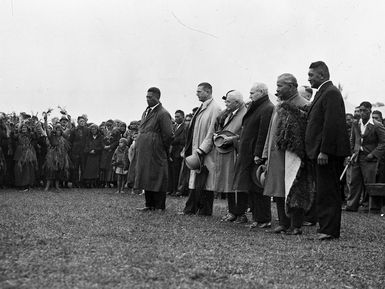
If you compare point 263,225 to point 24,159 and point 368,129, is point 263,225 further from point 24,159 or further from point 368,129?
point 24,159

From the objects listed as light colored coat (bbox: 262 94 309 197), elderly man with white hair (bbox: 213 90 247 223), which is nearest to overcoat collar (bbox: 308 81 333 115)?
light colored coat (bbox: 262 94 309 197)

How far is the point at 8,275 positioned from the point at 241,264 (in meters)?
1.98

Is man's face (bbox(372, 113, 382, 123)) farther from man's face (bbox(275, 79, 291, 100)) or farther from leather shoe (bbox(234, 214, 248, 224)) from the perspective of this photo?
man's face (bbox(275, 79, 291, 100))

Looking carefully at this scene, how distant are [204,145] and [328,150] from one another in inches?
A: 124

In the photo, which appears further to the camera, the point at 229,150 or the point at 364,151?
the point at 364,151

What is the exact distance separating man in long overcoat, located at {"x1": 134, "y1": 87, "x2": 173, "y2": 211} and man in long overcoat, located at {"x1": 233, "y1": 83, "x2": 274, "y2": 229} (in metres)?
1.97

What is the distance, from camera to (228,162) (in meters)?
10.1

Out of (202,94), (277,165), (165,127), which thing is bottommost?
(277,165)

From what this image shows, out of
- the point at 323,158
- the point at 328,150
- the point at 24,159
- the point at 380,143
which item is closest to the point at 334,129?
the point at 328,150

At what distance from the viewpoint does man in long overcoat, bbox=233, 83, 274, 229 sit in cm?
901

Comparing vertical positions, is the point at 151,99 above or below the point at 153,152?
above

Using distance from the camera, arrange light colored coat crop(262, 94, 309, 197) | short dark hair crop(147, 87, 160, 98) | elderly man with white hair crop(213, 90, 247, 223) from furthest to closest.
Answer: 1. short dark hair crop(147, 87, 160, 98)
2. elderly man with white hair crop(213, 90, 247, 223)
3. light colored coat crop(262, 94, 309, 197)

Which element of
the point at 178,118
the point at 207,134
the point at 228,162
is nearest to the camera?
the point at 228,162

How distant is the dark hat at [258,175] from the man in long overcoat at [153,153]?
2.24 m
